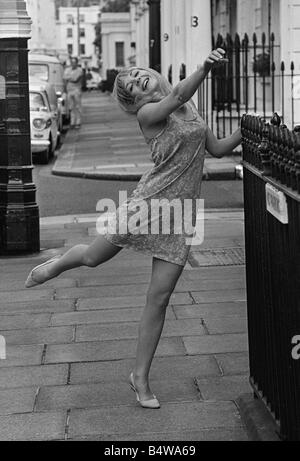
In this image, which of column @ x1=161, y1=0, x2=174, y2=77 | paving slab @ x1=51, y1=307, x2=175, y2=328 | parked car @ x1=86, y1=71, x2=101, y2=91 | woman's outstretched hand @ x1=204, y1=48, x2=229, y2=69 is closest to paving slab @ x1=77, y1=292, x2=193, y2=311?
paving slab @ x1=51, y1=307, x2=175, y2=328

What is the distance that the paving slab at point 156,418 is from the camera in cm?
472

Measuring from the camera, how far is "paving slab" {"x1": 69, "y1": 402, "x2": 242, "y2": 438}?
472 cm

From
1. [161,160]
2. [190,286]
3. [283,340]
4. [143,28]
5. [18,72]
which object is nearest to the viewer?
[283,340]

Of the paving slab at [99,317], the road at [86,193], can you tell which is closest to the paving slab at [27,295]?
the paving slab at [99,317]

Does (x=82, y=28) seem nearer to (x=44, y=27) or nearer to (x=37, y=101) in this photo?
(x=44, y=27)

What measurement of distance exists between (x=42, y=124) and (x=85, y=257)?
16.1 meters

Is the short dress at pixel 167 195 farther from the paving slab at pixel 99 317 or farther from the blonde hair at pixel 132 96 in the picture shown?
the paving slab at pixel 99 317

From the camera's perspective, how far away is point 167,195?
16.0 feet

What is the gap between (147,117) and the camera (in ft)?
15.7

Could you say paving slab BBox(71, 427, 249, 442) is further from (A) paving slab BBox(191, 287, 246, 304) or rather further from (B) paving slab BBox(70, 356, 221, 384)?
(A) paving slab BBox(191, 287, 246, 304)

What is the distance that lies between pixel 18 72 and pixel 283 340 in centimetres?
605

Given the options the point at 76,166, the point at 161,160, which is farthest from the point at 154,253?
the point at 76,166

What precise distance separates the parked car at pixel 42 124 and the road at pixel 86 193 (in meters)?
2.57

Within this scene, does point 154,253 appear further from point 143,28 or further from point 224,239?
point 143,28
